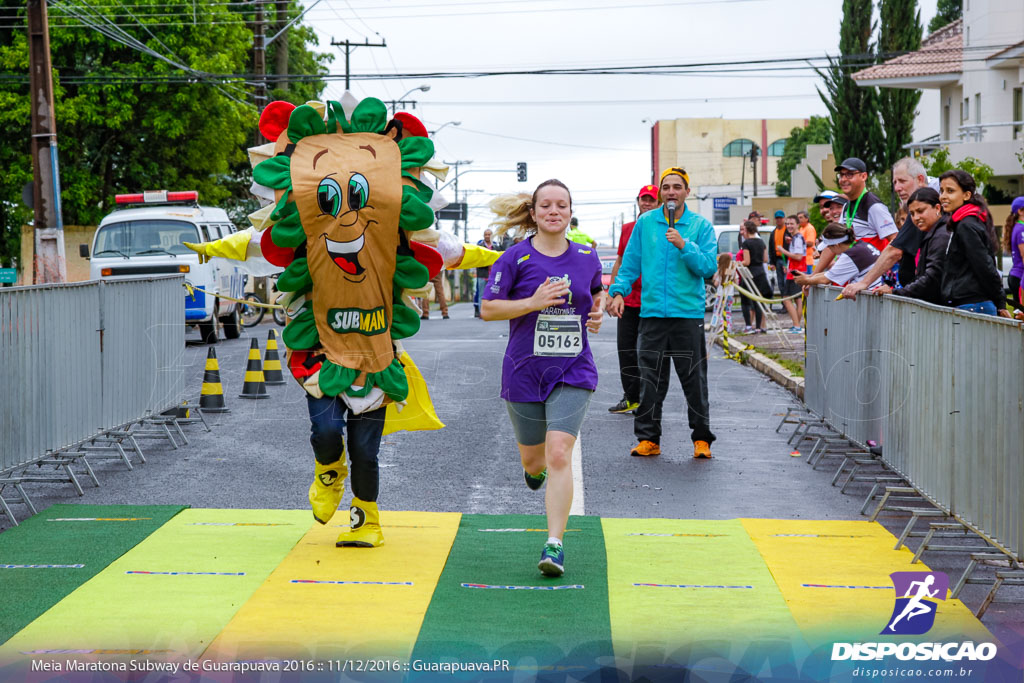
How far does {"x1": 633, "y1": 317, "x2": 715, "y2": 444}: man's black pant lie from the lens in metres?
9.74

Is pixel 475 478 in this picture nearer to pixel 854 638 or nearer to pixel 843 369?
pixel 843 369

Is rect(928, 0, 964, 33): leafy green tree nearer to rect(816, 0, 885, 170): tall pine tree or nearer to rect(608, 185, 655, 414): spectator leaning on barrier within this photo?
rect(816, 0, 885, 170): tall pine tree

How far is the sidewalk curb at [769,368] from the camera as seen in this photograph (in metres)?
13.9

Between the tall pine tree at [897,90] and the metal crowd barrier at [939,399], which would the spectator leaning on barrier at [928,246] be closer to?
the metal crowd barrier at [939,399]

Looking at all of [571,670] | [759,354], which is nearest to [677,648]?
[571,670]

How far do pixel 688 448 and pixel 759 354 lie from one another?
7.89m

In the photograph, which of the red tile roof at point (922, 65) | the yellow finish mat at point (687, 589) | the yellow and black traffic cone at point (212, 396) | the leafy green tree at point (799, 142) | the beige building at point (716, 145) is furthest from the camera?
the beige building at point (716, 145)

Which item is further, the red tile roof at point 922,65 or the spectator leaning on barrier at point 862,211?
the red tile roof at point 922,65

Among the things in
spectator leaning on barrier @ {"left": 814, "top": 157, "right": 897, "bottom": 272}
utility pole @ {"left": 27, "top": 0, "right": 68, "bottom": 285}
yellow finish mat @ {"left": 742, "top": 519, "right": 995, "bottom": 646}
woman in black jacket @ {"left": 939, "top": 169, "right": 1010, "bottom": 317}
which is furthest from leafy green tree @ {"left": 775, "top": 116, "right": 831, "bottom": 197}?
yellow finish mat @ {"left": 742, "top": 519, "right": 995, "bottom": 646}

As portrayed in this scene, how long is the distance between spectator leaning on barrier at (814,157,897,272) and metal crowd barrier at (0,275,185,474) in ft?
19.5

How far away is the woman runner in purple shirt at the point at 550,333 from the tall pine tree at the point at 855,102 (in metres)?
43.9

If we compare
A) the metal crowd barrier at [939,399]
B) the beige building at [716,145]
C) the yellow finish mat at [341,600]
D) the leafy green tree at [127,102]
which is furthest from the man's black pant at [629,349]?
the beige building at [716,145]

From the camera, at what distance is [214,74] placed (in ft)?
107

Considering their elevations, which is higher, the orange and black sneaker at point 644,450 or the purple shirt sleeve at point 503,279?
the purple shirt sleeve at point 503,279
